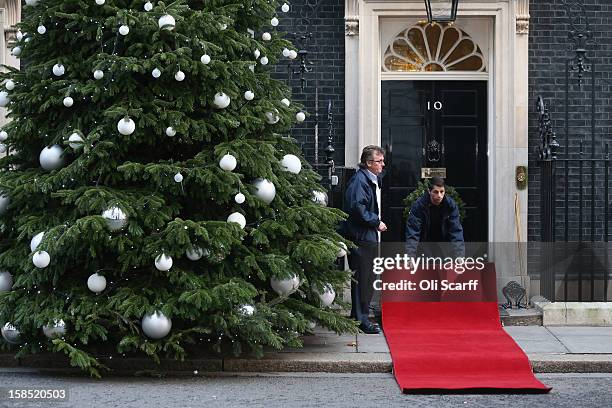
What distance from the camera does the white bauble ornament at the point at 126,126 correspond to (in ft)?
32.7

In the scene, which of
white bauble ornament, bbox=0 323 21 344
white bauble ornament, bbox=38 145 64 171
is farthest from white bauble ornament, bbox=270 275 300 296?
white bauble ornament, bbox=0 323 21 344

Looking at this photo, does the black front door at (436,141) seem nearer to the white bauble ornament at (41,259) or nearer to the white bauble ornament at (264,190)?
the white bauble ornament at (264,190)

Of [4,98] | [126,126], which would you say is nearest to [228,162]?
[126,126]

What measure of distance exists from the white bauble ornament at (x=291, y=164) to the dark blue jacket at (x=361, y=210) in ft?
3.75

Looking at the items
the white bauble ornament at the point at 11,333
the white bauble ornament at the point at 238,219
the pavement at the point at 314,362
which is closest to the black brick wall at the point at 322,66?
the pavement at the point at 314,362

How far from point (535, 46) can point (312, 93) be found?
2756 mm

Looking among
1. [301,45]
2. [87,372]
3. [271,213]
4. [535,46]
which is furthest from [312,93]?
[87,372]

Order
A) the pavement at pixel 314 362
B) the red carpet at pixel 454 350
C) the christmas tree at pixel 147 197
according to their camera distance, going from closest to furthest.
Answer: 1. the red carpet at pixel 454 350
2. the christmas tree at pixel 147 197
3. the pavement at pixel 314 362

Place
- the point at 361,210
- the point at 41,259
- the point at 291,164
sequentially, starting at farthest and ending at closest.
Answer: the point at 361,210 → the point at 291,164 → the point at 41,259

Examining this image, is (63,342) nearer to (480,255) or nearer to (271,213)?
(271,213)

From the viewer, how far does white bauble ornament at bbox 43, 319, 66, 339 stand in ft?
32.6

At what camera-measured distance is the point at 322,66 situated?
579 inches

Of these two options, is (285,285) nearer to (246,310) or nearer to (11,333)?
(246,310)

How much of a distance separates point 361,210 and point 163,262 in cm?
272
